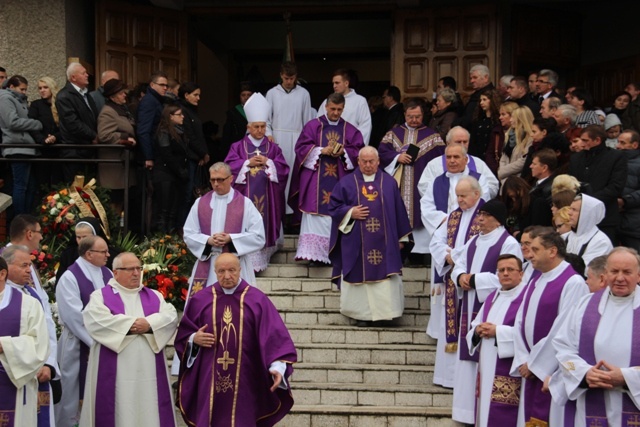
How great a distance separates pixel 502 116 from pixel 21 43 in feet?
21.0

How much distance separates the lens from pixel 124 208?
13.4 m

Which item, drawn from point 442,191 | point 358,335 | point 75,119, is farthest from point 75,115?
point 442,191

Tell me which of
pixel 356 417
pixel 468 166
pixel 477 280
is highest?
pixel 468 166

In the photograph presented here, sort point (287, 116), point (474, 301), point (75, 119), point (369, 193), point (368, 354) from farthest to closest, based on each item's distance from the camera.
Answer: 1. point (287, 116)
2. point (75, 119)
3. point (369, 193)
4. point (368, 354)
5. point (474, 301)

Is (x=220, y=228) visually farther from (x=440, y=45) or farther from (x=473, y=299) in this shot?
(x=440, y=45)

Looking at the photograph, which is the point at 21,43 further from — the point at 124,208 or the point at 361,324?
the point at 361,324

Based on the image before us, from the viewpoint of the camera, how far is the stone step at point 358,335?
12.2 meters

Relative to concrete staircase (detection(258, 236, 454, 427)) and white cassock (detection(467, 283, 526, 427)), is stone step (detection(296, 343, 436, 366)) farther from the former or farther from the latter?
white cassock (detection(467, 283, 526, 427))

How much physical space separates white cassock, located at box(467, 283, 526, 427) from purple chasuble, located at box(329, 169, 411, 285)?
8.40ft

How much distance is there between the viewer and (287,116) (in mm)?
14672

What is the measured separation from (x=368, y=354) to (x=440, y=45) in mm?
6183

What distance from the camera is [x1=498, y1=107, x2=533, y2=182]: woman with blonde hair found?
1251 centimetres

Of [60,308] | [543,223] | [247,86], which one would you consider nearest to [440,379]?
[543,223]

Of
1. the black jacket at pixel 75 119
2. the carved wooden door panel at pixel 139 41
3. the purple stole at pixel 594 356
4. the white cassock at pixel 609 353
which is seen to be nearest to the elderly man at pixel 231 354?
the white cassock at pixel 609 353
